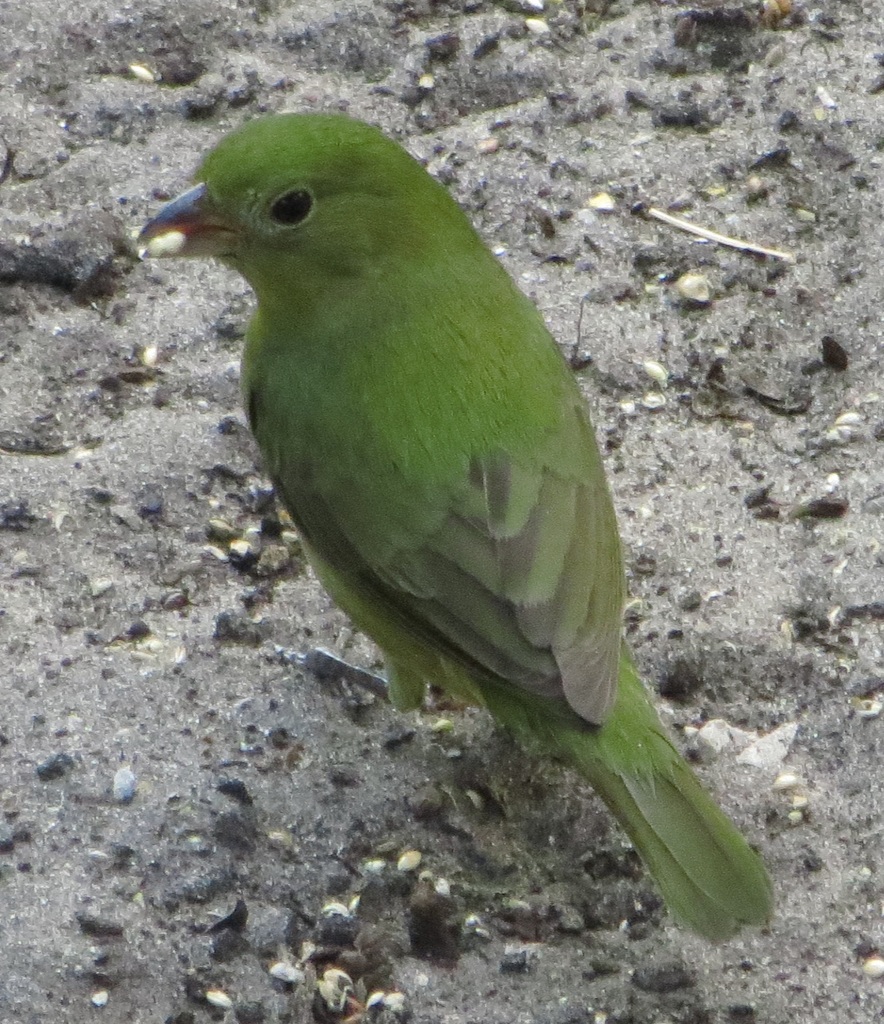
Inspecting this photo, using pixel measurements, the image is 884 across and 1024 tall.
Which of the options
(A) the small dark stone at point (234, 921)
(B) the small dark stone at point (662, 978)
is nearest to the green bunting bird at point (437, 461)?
(B) the small dark stone at point (662, 978)

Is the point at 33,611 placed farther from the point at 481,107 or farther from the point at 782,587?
the point at 481,107

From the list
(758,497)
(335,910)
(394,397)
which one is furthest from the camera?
(758,497)

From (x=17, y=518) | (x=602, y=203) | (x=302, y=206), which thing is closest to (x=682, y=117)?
(x=602, y=203)

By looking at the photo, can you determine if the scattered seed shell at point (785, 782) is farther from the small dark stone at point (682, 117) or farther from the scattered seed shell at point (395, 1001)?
the small dark stone at point (682, 117)

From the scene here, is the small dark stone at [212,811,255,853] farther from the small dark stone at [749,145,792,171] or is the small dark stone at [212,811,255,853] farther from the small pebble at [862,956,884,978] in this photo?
the small dark stone at [749,145,792,171]

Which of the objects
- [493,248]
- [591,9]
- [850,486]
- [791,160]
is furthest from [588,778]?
[591,9]

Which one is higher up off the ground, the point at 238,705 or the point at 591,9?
the point at 591,9

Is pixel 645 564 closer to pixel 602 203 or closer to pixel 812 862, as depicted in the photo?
pixel 812 862
